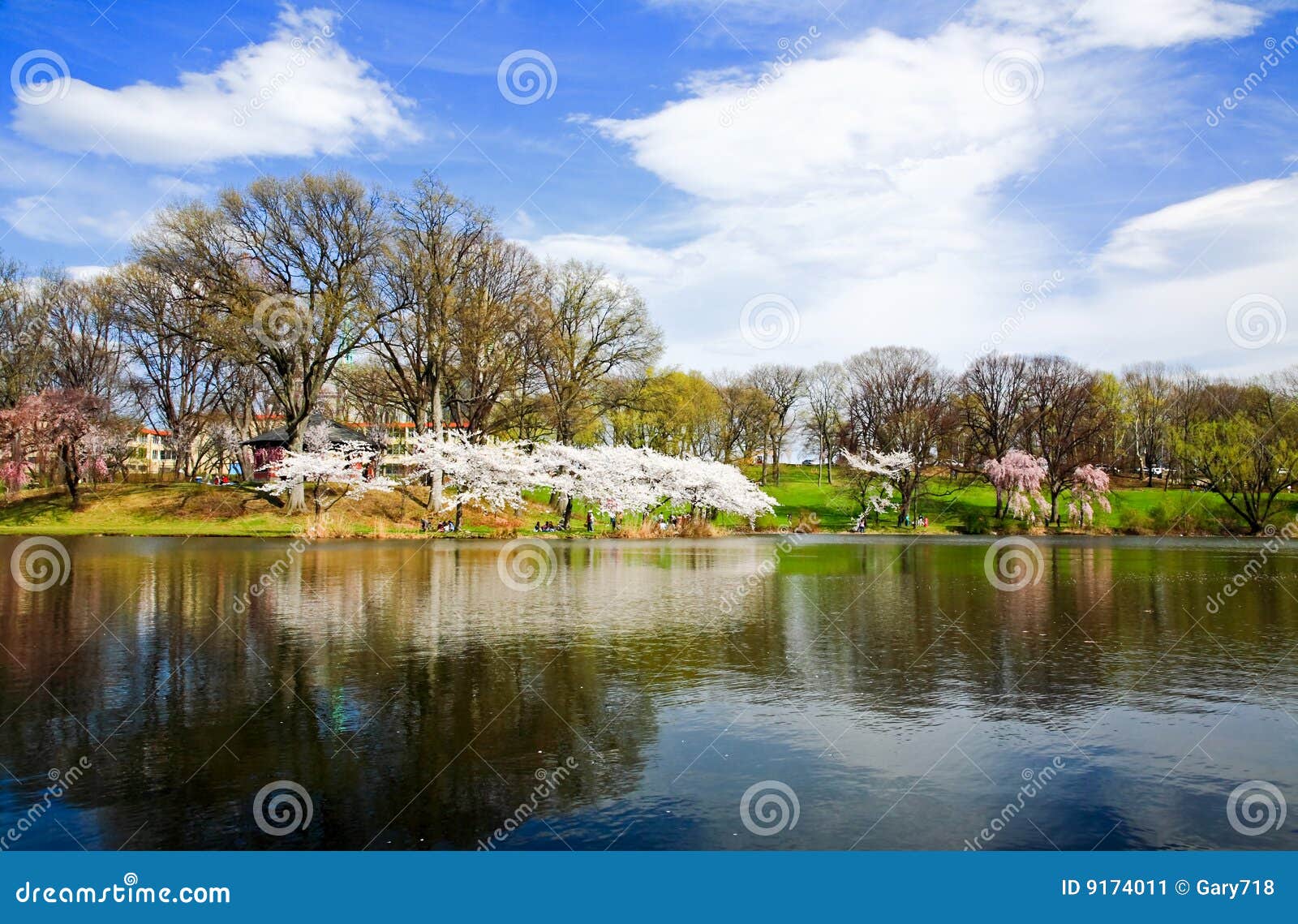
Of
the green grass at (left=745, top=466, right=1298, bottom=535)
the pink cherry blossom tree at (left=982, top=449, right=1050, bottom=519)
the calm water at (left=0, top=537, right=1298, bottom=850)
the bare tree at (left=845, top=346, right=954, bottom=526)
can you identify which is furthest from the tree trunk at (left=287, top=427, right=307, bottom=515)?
the pink cherry blossom tree at (left=982, top=449, right=1050, bottom=519)

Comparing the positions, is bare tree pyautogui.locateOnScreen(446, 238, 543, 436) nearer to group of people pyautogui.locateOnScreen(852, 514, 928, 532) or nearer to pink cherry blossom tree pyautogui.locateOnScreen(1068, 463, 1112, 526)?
group of people pyautogui.locateOnScreen(852, 514, 928, 532)

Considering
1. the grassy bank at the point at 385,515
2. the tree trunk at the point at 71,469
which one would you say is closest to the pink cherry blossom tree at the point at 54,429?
the tree trunk at the point at 71,469

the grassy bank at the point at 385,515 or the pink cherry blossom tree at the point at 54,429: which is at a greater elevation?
the pink cherry blossom tree at the point at 54,429

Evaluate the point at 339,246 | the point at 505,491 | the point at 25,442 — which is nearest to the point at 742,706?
the point at 505,491

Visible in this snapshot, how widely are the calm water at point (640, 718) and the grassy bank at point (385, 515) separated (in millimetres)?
27858

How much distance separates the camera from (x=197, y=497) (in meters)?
56.0

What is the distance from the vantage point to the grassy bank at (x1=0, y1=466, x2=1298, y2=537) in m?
50.1

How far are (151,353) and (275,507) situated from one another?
21.6 m

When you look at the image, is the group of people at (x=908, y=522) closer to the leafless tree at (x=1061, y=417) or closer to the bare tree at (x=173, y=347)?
the leafless tree at (x=1061, y=417)

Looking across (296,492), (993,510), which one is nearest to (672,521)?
(296,492)

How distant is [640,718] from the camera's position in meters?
11.0

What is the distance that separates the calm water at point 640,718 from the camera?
7.89 m

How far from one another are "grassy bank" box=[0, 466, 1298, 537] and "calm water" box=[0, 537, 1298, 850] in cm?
2786
